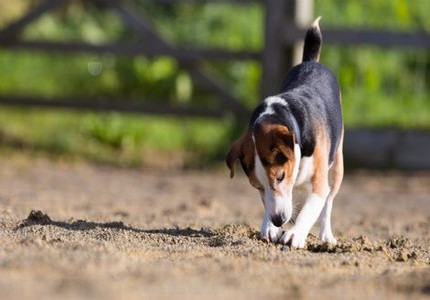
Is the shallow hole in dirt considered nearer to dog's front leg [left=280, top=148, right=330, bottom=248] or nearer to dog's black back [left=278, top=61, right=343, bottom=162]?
dog's front leg [left=280, top=148, right=330, bottom=248]

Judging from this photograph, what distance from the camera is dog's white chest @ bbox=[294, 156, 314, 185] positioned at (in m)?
6.14

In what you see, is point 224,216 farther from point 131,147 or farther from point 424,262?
point 131,147

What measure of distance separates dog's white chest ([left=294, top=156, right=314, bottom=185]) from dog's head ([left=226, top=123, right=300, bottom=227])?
11cm

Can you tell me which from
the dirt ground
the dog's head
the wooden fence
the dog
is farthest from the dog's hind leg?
the wooden fence

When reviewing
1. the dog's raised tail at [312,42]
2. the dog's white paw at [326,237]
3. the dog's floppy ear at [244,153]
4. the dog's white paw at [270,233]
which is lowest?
the dog's white paw at [326,237]

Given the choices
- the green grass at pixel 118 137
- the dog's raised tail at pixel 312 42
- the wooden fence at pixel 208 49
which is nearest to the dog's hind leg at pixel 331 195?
the dog's raised tail at pixel 312 42

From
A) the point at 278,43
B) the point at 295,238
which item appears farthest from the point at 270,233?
the point at 278,43

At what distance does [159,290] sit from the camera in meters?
4.23

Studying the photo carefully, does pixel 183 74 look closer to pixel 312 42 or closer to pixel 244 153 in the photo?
pixel 312 42

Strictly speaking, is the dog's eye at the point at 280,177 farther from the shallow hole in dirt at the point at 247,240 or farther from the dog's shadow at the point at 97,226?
the dog's shadow at the point at 97,226

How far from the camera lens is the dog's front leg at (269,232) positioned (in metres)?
6.19

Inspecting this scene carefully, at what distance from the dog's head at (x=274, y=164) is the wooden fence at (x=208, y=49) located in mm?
5449

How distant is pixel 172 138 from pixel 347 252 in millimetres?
6937

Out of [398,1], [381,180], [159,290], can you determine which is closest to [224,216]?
[381,180]
